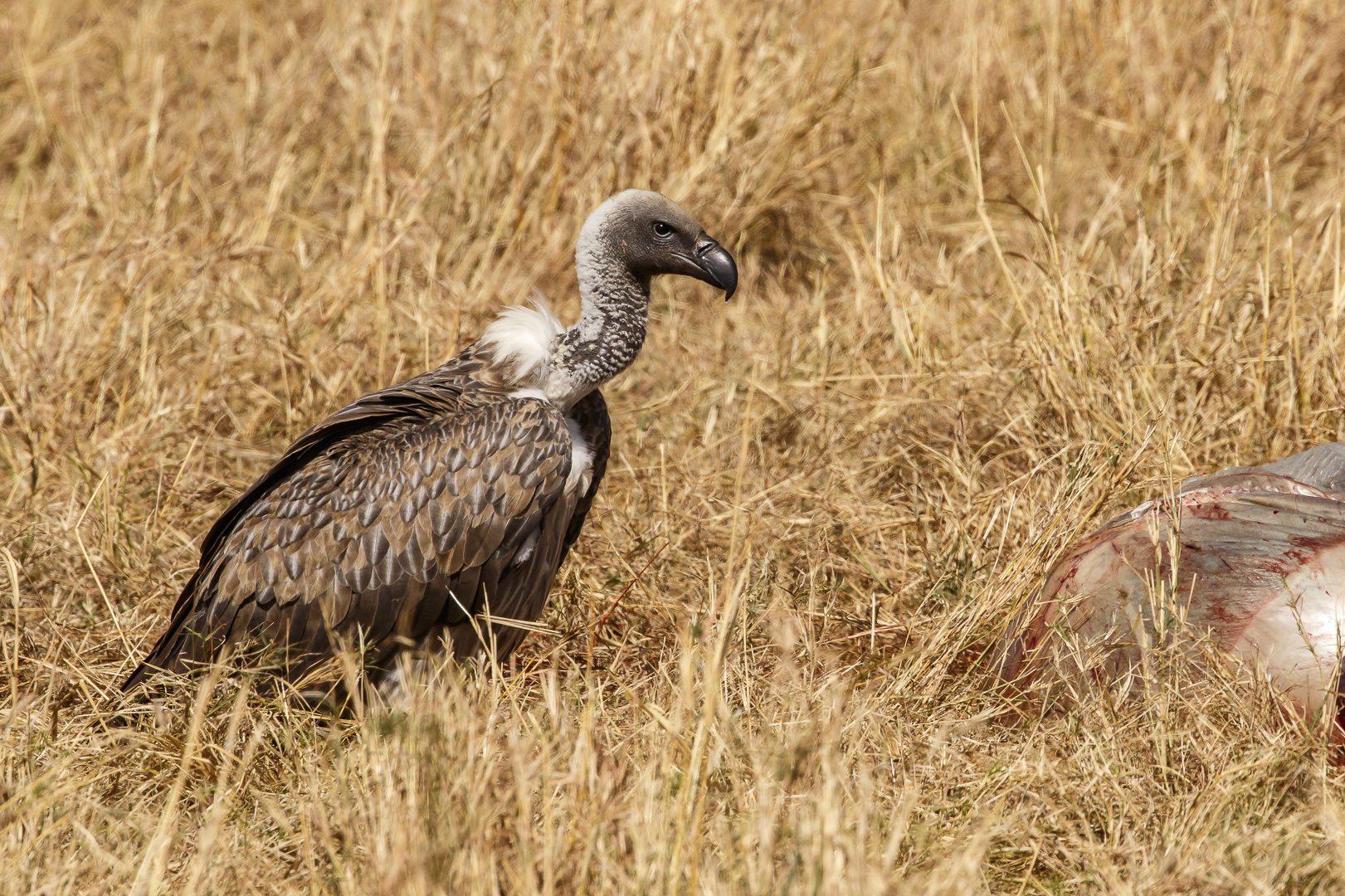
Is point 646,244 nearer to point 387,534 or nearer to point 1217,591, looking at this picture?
point 387,534

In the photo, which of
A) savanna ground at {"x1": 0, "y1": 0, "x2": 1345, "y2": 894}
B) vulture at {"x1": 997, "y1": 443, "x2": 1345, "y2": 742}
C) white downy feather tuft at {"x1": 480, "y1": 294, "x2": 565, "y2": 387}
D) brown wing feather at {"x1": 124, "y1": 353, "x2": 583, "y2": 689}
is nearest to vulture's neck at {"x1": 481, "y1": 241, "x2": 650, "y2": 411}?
white downy feather tuft at {"x1": 480, "y1": 294, "x2": 565, "y2": 387}

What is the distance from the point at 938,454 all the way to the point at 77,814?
231cm

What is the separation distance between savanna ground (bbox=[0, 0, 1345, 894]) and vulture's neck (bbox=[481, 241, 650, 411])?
363 millimetres

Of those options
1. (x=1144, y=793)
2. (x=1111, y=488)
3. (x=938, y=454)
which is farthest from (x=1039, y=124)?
(x=1144, y=793)

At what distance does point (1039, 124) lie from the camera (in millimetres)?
5449

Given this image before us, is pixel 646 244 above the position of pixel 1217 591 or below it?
above

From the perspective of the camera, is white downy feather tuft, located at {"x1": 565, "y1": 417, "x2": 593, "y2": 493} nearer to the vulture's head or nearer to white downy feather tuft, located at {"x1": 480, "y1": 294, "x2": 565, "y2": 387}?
white downy feather tuft, located at {"x1": 480, "y1": 294, "x2": 565, "y2": 387}

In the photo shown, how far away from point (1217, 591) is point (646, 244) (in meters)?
1.57

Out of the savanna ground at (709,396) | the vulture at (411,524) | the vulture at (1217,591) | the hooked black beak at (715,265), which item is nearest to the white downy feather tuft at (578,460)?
the vulture at (411,524)

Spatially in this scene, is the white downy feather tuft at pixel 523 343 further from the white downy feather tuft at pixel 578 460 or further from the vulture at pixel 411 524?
the white downy feather tuft at pixel 578 460

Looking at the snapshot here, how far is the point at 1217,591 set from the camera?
260cm

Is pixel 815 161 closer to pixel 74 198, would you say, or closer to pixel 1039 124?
pixel 1039 124

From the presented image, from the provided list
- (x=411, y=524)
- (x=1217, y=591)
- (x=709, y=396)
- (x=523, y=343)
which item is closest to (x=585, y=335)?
(x=523, y=343)

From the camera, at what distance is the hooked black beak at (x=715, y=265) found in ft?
11.0
